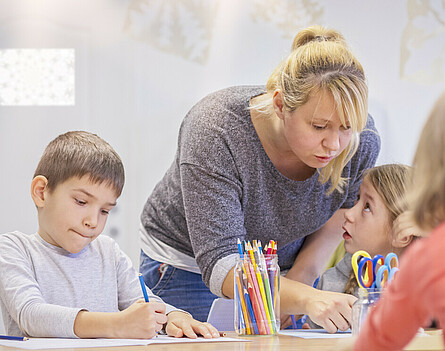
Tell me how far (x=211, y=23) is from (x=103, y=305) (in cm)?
160

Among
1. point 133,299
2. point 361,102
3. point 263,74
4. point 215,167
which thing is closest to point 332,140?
point 361,102

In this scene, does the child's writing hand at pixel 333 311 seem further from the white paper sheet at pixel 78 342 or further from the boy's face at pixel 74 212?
the boy's face at pixel 74 212

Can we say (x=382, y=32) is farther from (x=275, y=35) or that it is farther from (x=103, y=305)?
(x=103, y=305)

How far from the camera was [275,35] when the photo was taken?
2574 millimetres

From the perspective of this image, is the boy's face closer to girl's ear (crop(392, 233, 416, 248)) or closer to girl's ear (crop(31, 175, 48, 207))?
girl's ear (crop(31, 175, 48, 207))

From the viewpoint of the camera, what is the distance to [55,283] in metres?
1.20

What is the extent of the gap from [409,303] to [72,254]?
94 centimetres

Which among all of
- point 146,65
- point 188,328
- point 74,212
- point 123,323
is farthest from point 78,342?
point 146,65

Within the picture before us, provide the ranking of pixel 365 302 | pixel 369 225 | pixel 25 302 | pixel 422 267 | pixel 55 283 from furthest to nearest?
pixel 369 225, pixel 55 283, pixel 25 302, pixel 365 302, pixel 422 267

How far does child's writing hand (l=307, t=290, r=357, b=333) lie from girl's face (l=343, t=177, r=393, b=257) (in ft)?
1.44

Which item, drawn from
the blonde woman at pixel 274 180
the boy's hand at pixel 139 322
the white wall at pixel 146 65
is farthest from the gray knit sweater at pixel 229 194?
the white wall at pixel 146 65

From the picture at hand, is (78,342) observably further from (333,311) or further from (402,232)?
(402,232)

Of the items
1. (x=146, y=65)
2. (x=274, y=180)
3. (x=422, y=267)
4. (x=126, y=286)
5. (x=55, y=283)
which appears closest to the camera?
(x=422, y=267)

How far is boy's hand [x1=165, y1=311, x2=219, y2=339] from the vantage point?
1075mm
